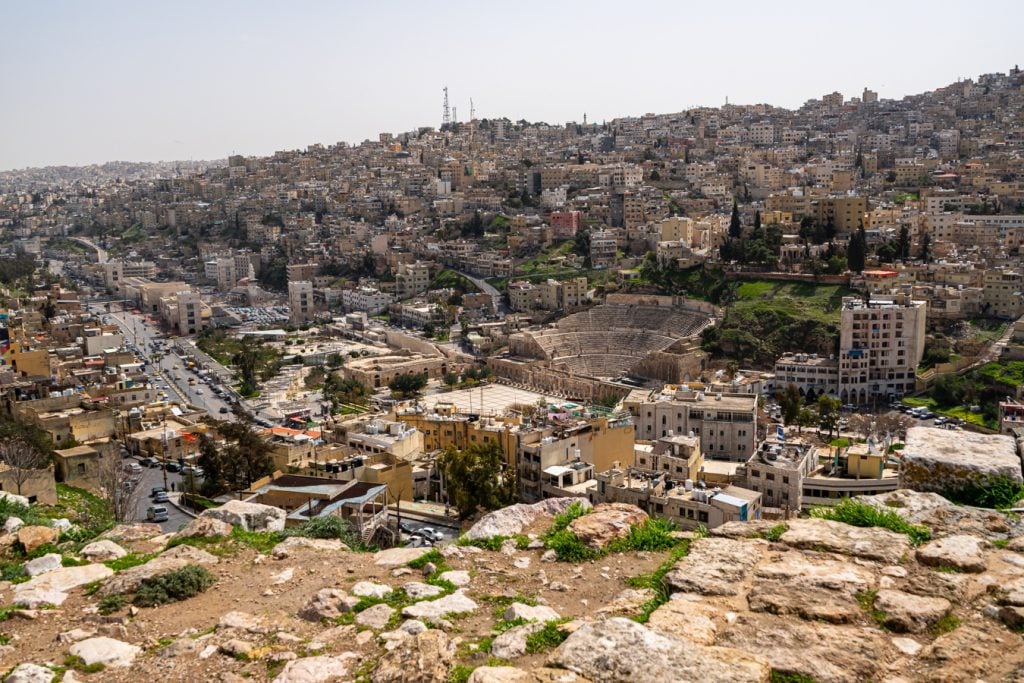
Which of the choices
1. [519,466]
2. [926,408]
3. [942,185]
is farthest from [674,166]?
[519,466]

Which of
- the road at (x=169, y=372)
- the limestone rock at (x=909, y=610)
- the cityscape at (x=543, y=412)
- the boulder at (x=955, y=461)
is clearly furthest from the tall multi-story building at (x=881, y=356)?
the limestone rock at (x=909, y=610)

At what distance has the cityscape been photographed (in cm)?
378

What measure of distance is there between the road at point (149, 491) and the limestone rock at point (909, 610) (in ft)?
32.5

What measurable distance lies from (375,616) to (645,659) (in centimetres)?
151

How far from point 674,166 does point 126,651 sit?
59.6 metres

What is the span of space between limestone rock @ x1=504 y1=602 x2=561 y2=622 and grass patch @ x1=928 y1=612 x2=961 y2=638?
4.82 ft

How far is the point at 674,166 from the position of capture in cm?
6088

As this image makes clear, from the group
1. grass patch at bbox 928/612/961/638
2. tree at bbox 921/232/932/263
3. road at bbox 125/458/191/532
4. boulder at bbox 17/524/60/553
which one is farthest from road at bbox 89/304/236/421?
tree at bbox 921/232/932/263

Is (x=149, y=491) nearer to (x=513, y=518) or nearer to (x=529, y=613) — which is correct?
(x=513, y=518)

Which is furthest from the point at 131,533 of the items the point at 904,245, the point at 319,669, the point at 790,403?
the point at 904,245

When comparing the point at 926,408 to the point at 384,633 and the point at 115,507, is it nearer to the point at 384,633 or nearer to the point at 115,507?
the point at 115,507

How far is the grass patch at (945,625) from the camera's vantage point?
3.34 meters

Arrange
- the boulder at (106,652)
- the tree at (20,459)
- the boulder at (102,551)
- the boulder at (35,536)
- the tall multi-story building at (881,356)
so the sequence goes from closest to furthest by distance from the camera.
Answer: the boulder at (106,652) < the boulder at (102,551) < the boulder at (35,536) < the tree at (20,459) < the tall multi-story building at (881,356)

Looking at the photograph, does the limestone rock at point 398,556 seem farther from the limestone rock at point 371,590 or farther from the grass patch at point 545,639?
the grass patch at point 545,639
